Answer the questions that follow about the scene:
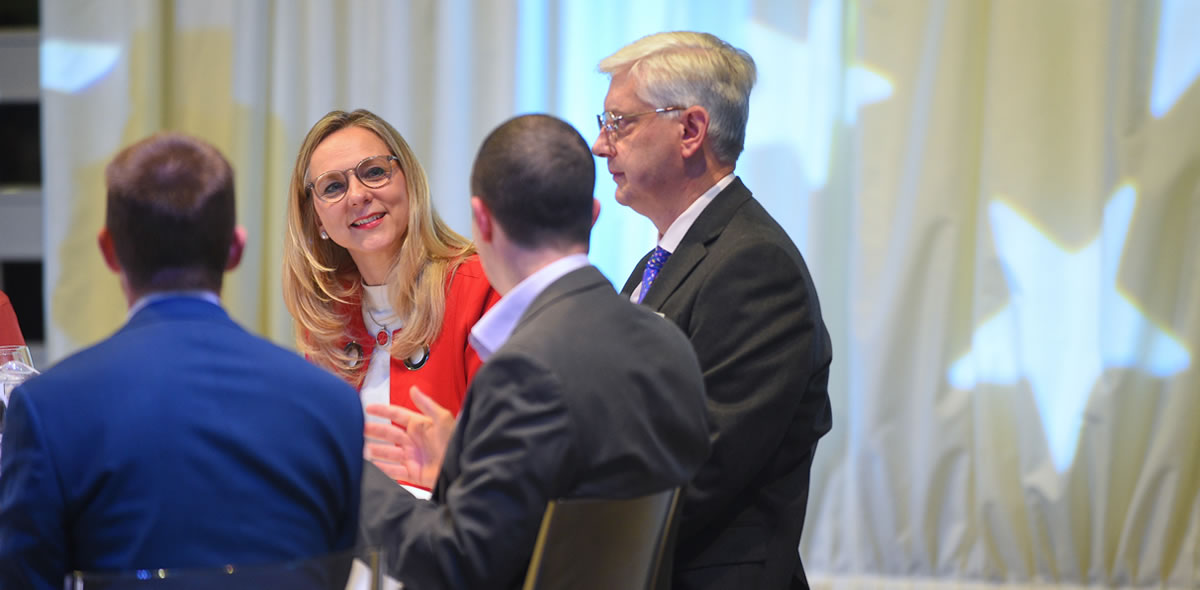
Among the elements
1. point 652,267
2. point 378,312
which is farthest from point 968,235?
point 378,312

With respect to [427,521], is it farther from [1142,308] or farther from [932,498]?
[1142,308]

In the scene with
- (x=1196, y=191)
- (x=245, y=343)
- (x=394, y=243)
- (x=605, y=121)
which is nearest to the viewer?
(x=245, y=343)

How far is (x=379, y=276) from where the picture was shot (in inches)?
102

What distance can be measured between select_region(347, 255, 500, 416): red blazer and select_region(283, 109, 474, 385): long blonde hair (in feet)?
0.10

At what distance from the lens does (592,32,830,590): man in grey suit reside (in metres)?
1.91

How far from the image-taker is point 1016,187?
3.48 m

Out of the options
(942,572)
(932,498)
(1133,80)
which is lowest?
(942,572)

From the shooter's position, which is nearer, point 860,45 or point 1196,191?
point 1196,191

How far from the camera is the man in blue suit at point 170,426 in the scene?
1.18 meters

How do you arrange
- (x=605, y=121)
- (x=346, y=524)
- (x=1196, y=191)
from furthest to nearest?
(x=1196, y=191) < (x=605, y=121) < (x=346, y=524)

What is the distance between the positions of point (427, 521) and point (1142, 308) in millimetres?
2753

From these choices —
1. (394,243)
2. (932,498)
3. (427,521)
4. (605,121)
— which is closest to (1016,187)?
(932,498)

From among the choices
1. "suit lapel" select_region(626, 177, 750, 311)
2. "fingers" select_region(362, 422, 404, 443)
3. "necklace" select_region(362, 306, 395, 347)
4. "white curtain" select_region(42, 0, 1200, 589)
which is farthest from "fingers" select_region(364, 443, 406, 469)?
"white curtain" select_region(42, 0, 1200, 589)

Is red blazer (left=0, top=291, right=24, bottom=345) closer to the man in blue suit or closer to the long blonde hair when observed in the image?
the long blonde hair
